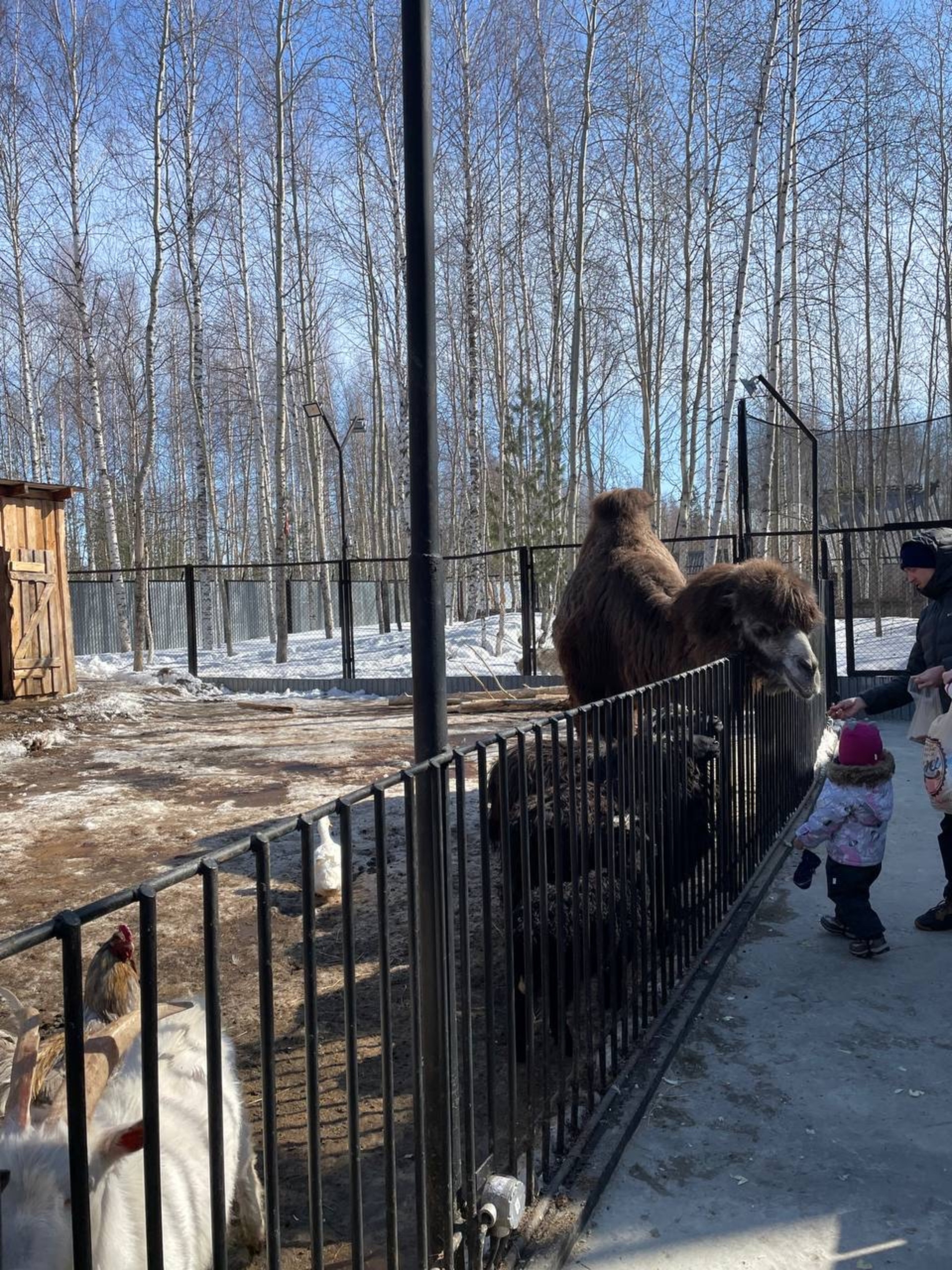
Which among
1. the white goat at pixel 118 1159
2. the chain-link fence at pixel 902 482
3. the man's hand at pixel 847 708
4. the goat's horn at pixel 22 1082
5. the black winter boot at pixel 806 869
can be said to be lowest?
the black winter boot at pixel 806 869

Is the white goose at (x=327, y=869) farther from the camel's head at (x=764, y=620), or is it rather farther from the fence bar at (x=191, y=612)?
the fence bar at (x=191, y=612)

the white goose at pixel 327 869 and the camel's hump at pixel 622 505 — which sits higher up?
the camel's hump at pixel 622 505

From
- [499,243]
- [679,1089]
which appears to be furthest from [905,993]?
[499,243]

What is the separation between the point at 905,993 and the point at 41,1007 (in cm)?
347

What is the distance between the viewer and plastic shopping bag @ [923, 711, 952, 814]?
4.20 meters

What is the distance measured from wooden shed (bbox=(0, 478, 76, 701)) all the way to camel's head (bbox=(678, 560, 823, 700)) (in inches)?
448

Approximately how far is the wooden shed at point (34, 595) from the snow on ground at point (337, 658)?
89.9 inches

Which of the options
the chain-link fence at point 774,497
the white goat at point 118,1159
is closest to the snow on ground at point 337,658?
the chain-link fence at point 774,497

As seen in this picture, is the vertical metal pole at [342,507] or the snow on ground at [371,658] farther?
the vertical metal pole at [342,507]

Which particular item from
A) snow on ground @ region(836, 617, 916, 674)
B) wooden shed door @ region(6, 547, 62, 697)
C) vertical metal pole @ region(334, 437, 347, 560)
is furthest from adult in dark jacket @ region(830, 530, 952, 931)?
vertical metal pole @ region(334, 437, 347, 560)

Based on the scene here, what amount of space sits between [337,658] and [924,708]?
772 inches

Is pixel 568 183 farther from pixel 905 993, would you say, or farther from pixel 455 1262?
pixel 455 1262

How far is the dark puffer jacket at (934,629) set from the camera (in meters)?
4.72

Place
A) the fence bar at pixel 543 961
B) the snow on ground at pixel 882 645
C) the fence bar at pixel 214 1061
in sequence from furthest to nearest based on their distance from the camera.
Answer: the snow on ground at pixel 882 645 < the fence bar at pixel 543 961 < the fence bar at pixel 214 1061
